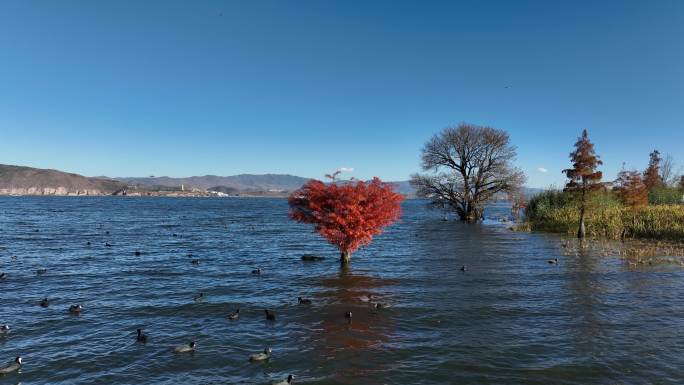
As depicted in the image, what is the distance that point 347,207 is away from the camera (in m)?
24.0

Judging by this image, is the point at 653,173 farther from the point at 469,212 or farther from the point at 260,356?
the point at 260,356

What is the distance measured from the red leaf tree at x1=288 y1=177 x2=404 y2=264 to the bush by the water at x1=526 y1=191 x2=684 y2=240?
22.4 meters

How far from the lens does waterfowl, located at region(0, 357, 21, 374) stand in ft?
35.7

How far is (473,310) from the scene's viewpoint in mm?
16453

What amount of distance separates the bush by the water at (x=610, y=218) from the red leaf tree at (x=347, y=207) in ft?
73.5

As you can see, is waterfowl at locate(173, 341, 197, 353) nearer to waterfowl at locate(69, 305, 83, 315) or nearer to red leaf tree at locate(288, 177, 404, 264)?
waterfowl at locate(69, 305, 83, 315)

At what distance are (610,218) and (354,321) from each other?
35.1 meters

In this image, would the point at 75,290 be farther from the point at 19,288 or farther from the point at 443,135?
the point at 443,135

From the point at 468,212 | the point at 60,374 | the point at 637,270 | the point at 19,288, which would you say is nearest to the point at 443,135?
the point at 468,212

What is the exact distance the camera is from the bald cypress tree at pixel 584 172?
35312 mm

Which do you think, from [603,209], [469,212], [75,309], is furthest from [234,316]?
[469,212]

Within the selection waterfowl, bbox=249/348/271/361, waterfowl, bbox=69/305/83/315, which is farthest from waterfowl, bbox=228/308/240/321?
waterfowl, bbox=69/305/83/315

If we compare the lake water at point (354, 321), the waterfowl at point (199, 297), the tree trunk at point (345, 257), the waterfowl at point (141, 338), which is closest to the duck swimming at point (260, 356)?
the lake water at point (354, 321)

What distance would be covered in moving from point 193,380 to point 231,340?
2.88m
